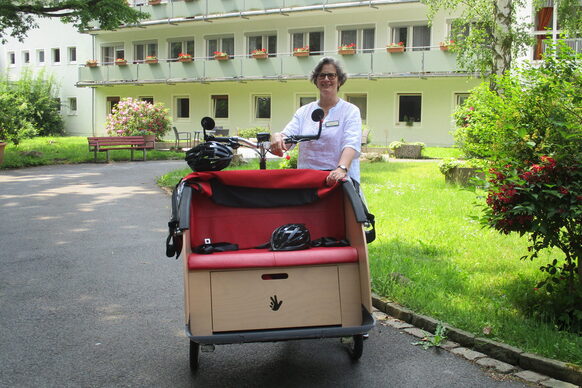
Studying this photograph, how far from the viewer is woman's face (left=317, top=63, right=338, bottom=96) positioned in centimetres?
514

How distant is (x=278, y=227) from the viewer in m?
4.68

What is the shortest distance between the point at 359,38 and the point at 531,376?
32442 millimetres

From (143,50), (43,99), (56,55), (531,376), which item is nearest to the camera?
(531,376)

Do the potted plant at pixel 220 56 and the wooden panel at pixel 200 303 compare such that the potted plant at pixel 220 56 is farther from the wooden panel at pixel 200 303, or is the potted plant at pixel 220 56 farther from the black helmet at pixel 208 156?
the wooden panel at pixel 200 303

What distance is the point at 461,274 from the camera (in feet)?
21.6

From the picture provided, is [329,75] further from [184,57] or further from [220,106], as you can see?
[220,106]

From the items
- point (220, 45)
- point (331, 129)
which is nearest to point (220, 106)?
point (220, 45)

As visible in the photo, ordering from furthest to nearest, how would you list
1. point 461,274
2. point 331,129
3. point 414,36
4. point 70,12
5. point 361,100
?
point 361,100 → point 414,36 → point 70,12 → point 461,274 → point 331,129

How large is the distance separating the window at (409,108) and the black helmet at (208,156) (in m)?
30.4

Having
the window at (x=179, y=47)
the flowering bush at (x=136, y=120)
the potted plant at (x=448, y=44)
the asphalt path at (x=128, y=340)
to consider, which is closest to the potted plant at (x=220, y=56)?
the window at (x=179, y=47)

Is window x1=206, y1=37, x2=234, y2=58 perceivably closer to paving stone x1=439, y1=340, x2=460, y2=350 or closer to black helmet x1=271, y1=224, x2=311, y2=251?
paving stone x1=439, y1=340, x2=460, y2=350

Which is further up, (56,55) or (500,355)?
(56,55)

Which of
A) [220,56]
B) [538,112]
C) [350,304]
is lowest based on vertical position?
[350,304]

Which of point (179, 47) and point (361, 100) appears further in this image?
point (179, 47)
